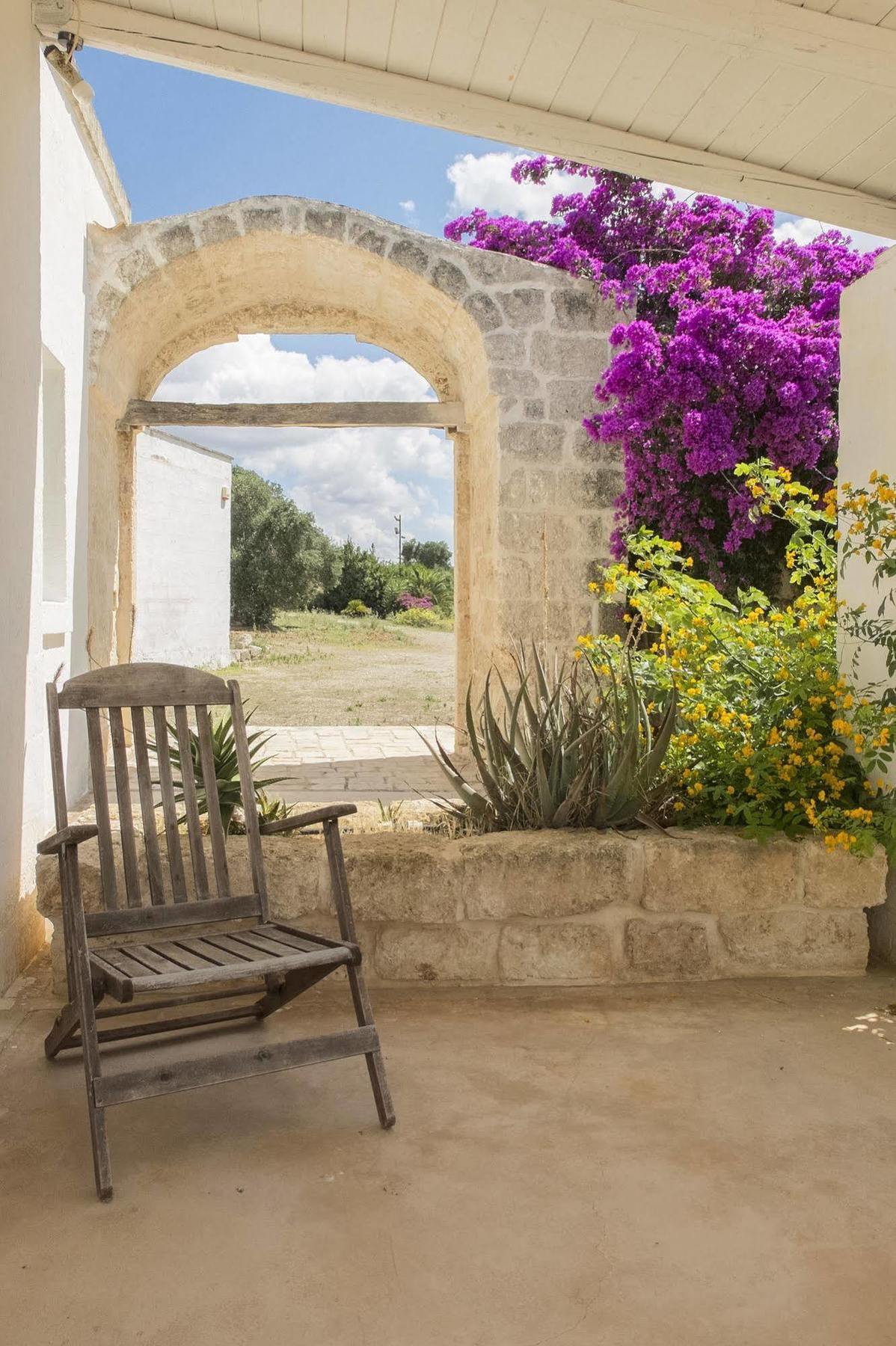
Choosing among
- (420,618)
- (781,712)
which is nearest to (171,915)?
(781,712)

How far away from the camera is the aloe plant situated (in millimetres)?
3354

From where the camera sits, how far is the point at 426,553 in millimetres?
32406

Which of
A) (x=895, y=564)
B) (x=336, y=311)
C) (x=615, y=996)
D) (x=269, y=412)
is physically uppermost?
(x=336, y=311)

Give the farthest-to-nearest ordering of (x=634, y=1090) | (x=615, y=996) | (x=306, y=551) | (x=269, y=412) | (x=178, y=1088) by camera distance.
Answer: (x=306, y=551), (x=269, y=412), (x=615, y=996), (x=634, y=1090), (x=178, y=1088)

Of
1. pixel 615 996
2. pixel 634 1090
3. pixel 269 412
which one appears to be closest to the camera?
pixel 634 1090

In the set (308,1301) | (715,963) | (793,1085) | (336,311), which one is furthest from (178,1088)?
(336,311)

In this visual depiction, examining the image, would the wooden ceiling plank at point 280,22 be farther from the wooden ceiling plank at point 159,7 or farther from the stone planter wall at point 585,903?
the stone planter wall at point 585,903

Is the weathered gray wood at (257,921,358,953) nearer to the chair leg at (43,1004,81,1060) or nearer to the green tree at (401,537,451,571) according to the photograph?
the chair leg at (43,1004,81,1060)

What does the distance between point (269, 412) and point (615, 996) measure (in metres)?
4.95

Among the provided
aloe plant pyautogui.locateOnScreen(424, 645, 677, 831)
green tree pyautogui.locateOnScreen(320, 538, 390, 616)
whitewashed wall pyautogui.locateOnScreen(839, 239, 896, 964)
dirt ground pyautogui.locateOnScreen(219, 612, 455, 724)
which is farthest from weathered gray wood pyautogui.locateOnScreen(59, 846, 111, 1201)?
green tree pyautogui.locateOnScreen(320, 538, 390, 616)

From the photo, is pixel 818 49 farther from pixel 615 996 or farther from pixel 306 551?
pixel 306 551

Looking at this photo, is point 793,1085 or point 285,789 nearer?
point 793,1085

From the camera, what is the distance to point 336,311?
24.4 ft

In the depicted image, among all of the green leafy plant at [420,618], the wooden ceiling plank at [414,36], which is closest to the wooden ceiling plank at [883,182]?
the wooden ceiling plank at [414,36]
